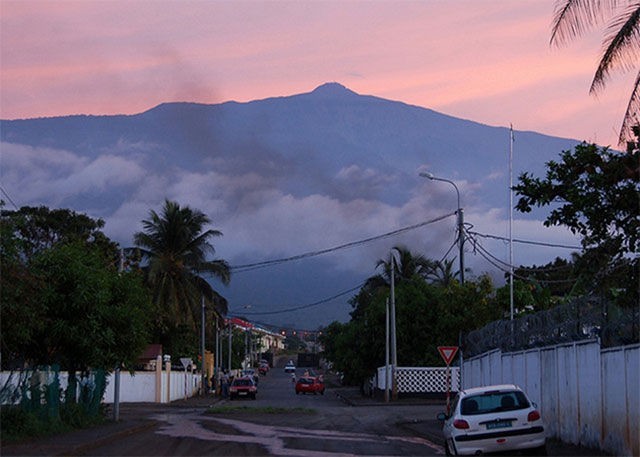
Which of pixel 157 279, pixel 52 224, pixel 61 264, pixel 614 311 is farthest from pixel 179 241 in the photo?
pixel 614 311

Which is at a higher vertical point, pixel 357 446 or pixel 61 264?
pixel 61 264

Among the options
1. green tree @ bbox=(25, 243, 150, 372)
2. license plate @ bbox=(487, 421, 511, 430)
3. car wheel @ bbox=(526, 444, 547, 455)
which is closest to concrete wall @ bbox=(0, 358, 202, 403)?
green tree @ bbox=(25, 243, 150, 372)

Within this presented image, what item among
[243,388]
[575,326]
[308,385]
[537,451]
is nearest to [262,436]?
[575,326]

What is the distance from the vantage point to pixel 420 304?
59.7 metres

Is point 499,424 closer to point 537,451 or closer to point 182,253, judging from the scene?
point 537,451

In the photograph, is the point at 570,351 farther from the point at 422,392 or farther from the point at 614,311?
the point at 422,392

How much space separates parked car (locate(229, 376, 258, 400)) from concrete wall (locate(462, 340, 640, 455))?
119 feet

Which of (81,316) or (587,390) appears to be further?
(81,316)

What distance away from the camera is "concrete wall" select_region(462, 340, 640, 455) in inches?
694

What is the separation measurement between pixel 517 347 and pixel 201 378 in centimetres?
4691

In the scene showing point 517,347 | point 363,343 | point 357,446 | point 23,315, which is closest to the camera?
point 23,315

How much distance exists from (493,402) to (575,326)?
Answer: 3.17 m

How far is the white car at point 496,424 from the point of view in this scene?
18734 mm

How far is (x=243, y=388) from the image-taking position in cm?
6259
